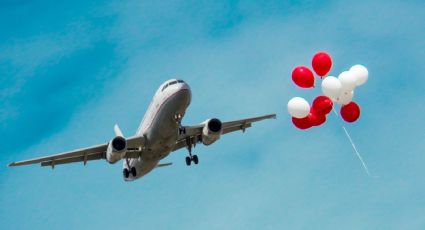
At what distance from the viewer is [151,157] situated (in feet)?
160

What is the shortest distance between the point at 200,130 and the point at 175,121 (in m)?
4.58

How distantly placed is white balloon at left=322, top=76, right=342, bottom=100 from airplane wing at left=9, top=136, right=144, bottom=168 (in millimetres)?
15460

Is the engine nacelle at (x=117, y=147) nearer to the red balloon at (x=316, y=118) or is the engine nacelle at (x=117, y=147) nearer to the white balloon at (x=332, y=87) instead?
the red balloon at (x=316, y=118)

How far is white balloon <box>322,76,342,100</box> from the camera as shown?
35281 millimetres

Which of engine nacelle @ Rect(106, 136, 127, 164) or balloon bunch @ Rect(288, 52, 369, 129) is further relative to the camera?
engine nacelle @ Rect(106, 136, 127, 164)

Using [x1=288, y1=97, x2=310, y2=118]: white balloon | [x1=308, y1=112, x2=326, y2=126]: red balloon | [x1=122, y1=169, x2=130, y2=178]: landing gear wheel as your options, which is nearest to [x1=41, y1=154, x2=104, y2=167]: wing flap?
[x1=122, y1=169, x2=130, y2=178]: landing gear wheel

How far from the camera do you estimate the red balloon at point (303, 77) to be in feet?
118

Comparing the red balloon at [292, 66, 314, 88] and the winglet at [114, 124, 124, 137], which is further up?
the winglet at [114, 124, 124, 137]

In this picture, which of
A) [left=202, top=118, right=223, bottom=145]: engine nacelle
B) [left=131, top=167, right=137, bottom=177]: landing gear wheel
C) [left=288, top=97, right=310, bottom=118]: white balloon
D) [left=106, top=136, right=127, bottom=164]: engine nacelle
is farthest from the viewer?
[left=131, top=167, right=137, bottom=177]: landing gear wheel

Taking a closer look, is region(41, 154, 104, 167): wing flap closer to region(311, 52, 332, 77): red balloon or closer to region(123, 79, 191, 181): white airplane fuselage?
region(123, 79, 191, 181): white airplane fuselage

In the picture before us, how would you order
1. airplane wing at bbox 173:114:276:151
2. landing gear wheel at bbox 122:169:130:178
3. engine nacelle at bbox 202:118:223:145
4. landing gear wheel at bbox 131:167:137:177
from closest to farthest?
engine nacelle at bbox 202:118:223:145 → airplane wing at bbox 173:114:276:151 → landing gear wheel at bbox 131:167:137:177 → landing gear wheel at bbox 122:169:130:178

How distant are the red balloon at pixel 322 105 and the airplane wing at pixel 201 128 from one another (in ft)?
47.0

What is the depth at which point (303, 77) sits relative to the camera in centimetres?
3594

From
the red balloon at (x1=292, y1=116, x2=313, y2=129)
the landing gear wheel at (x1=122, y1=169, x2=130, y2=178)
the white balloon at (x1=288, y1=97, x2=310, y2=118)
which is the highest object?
the landing gear wheel at (x1=122, y1=169, x2=130, y2=178)
